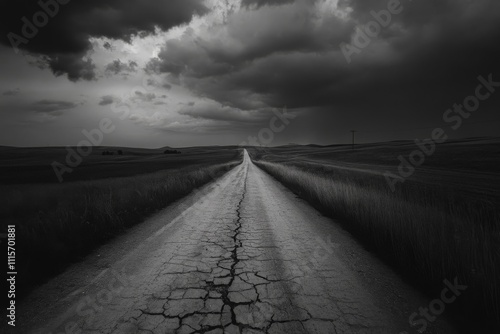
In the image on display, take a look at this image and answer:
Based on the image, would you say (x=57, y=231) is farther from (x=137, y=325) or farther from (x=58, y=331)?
(x=137, y=325)

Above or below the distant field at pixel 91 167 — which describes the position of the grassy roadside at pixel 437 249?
above

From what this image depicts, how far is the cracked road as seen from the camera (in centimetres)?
251

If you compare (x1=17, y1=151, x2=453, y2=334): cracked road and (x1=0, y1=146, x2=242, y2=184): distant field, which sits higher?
(x1=17, y1=151, x2=453, y2=334): cracked road

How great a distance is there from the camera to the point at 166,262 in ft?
13.3

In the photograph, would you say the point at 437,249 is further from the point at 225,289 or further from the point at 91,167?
the point at 91,167

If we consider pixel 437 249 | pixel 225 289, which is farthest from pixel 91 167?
pixel 437 249

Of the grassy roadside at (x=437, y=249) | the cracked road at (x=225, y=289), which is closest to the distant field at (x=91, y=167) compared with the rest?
the cracked road at (x=225, y=289)

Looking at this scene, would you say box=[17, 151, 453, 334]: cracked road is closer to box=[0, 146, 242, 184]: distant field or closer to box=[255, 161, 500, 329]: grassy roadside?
box=[255, 161, 500, 329]: grassy roadside

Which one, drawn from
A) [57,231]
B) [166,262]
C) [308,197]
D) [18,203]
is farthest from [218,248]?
[18,203]

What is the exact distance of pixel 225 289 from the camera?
3.23 m

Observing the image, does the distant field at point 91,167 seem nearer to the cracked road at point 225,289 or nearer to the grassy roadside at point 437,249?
the cracked road at point 225,289

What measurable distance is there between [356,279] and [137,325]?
2918mm

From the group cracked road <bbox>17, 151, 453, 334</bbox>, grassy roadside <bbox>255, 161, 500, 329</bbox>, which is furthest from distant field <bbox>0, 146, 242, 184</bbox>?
grassy roadside <bbox>255, 161, 500, 329</bbox>

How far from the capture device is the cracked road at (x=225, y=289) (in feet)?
8.24
